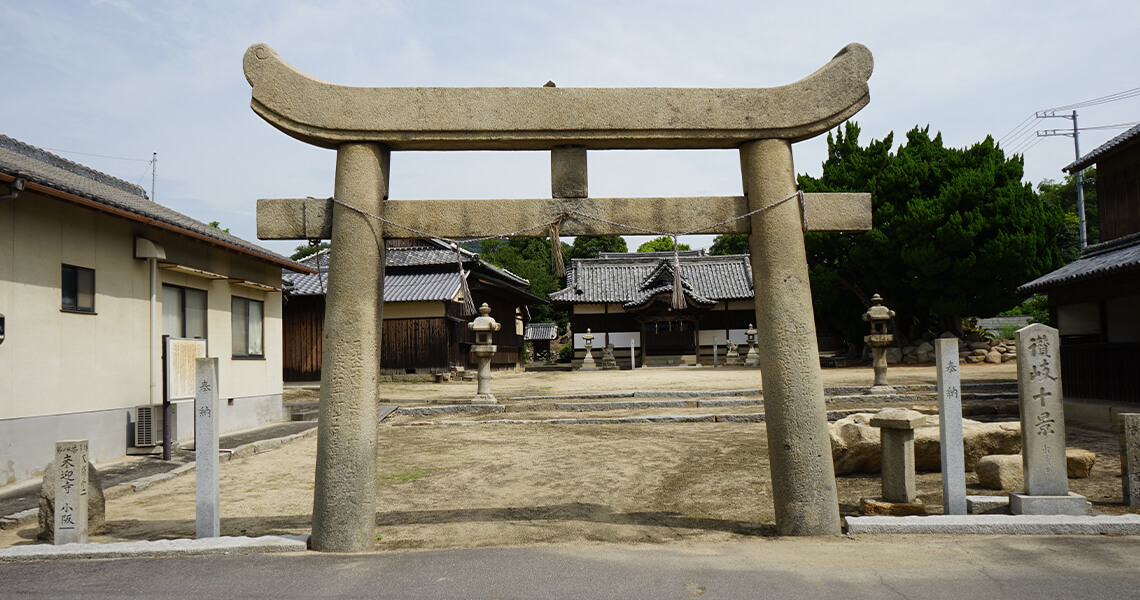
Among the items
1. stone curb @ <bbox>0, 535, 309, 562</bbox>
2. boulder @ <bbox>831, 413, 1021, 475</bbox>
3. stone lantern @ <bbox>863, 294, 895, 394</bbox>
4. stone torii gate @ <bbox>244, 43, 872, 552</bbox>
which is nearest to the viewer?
stone curb @ <bbox>0, 535, 309, 562</bbox>

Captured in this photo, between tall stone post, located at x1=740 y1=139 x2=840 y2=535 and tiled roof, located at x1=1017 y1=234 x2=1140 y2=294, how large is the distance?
9.40m

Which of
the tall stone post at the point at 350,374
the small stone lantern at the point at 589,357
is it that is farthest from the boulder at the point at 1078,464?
the small stone lantern at the point at 589,357

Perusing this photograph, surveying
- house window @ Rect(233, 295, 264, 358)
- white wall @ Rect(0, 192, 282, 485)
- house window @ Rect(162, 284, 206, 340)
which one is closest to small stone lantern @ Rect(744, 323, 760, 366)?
house window @ Rect(233, 295, 264, 358)

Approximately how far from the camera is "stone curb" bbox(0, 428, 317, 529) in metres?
7.03

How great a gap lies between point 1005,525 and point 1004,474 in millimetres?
2472

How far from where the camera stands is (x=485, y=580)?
14.9ft

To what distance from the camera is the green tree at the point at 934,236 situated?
2553cm

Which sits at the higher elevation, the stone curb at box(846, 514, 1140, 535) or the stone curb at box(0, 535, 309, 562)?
the stone curb at box(0, 535, 309, 562)

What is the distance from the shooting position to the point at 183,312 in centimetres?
1268

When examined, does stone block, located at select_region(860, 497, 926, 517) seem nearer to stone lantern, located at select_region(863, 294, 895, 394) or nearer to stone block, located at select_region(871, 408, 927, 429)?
stone block, located at select_region(871, 408, 927, 429)

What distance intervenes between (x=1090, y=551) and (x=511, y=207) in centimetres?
512

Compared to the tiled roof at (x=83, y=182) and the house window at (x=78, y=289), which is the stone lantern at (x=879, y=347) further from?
the house window at (x=78, y=289)

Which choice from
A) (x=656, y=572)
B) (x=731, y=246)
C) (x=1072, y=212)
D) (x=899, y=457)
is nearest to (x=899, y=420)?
(x=899, y=457)

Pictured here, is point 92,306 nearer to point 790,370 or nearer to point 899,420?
point 790,370
